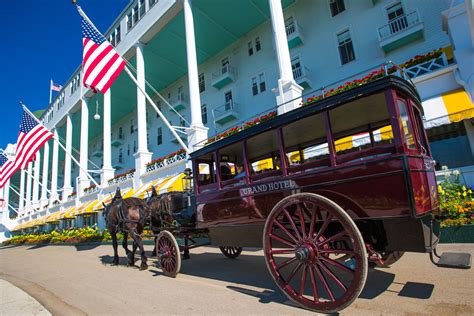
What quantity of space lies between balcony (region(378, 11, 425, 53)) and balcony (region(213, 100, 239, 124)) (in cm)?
1073

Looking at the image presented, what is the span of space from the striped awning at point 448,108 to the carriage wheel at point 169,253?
8972mm

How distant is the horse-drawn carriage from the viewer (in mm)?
3199

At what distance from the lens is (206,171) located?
21.0ft

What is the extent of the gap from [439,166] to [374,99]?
964 cm

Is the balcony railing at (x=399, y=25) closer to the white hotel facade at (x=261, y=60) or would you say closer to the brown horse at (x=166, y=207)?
the white hotel facade at (x=261, y=60)

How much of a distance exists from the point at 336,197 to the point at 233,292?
8.09 ft

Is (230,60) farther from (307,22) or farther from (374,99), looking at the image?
(374,99)

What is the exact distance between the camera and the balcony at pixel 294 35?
17312 mm

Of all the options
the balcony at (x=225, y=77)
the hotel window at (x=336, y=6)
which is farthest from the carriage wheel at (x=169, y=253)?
the balcony at (x=225, y=77)

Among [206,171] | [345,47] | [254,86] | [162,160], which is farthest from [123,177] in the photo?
[345,47]

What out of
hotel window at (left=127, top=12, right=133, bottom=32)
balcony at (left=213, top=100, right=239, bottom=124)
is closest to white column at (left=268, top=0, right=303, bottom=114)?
balcony at (left=213, top=100, right=239, bottom=124)

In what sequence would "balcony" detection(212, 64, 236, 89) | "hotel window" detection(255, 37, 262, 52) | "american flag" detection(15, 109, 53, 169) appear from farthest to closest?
"balcony" detection(212, 64, 236, 89)
"hotel window" detection(255, 37, 262, 52)
"american flag" detection(15, 109, 53, 169)

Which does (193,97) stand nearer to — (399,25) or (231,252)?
(231,252)

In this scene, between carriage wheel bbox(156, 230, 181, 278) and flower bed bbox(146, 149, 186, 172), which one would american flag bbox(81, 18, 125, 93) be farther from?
carriage wheel bbox(156, 230, 181, 278)
